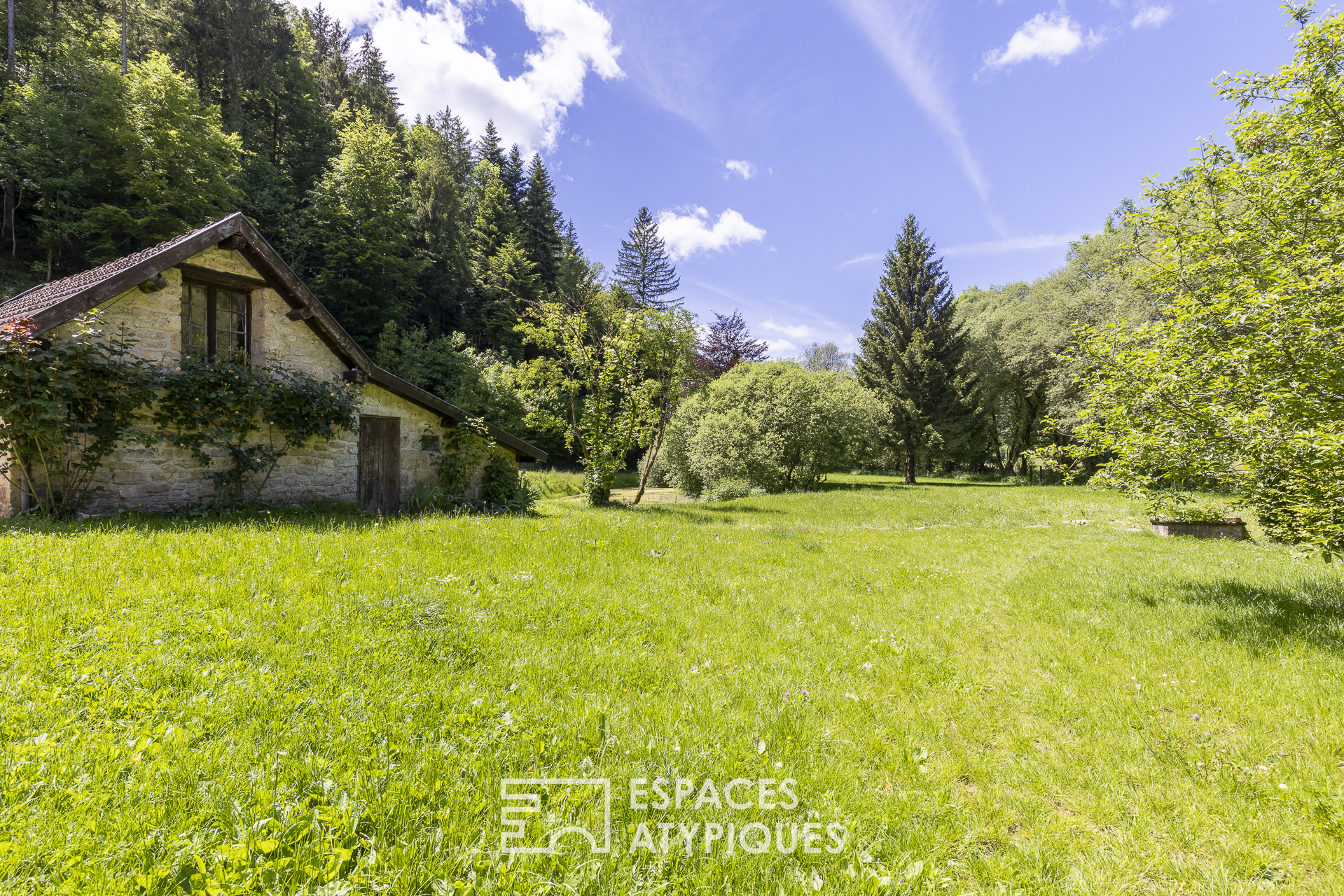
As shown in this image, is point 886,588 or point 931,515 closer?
point 886,588

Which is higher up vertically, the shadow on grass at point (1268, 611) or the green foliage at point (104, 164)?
the green foliage at point (104, 164)

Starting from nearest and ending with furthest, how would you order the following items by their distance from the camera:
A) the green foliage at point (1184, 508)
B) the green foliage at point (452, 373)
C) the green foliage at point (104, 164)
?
the green foliage at point (1184, 508)
the green foliage at point (104, 164)
the green foliage at point (452, 373)

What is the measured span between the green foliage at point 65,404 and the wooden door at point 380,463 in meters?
3.98

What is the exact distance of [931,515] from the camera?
15.7 meters

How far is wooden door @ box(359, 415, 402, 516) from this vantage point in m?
12.0

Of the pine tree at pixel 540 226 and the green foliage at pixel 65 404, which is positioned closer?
the green foliage at pixel 65 404

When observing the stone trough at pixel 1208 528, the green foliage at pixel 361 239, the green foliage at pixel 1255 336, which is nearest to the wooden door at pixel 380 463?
the green foliage at pixel 1255 336

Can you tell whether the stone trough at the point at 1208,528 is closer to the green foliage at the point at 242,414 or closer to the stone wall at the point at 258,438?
the stone wall at the point at 258,438

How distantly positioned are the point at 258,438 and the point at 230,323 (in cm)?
267

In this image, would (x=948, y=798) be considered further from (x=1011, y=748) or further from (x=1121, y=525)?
(x=1121, y=525)

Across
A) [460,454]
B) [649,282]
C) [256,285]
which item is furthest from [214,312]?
[649,282]

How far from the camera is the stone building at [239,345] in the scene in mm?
8594

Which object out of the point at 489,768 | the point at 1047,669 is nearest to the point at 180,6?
the point at 489,768

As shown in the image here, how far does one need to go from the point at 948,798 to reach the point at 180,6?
191ft
